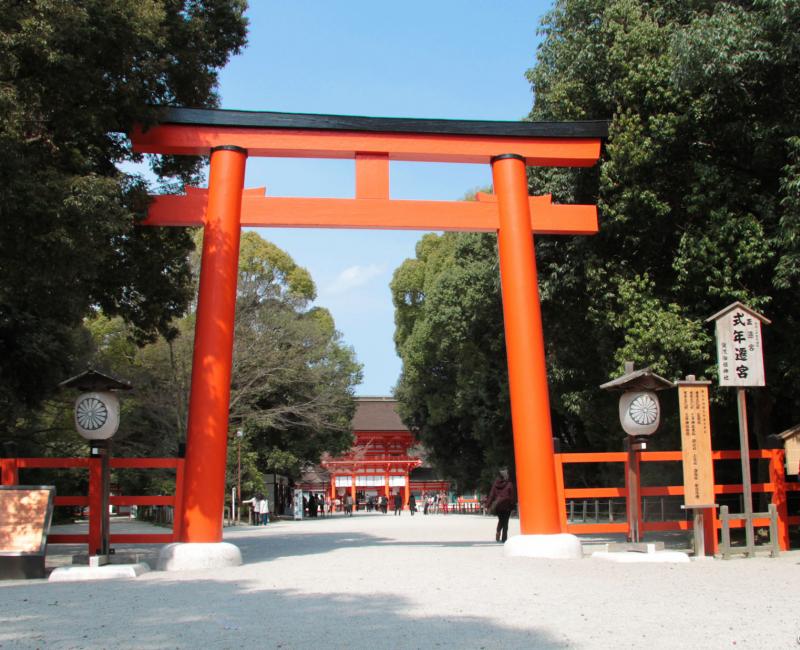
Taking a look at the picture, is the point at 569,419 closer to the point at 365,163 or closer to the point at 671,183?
the point at 671,183

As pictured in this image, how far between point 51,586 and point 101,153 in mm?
5243

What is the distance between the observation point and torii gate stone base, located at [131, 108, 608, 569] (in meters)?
9.60

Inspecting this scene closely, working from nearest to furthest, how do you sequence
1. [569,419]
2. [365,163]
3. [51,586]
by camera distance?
[51,586], [365,163], [569,419]

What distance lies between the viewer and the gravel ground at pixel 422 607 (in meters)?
4.80

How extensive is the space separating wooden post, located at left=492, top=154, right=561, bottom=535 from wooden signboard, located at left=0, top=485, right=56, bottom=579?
523cm

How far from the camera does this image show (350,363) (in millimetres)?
32188

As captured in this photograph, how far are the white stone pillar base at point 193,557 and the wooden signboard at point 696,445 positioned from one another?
5417 mm

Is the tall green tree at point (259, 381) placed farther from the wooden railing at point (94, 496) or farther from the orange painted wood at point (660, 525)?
the orange painted wood at point (660, 525)

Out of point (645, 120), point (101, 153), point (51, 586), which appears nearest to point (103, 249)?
point (101, 153)

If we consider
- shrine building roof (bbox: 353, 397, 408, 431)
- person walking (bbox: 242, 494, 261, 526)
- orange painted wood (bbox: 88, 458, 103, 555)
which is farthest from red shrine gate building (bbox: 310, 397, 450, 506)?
orange painted wood (bbox: 88, 458, 103, 555)

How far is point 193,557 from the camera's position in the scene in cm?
902

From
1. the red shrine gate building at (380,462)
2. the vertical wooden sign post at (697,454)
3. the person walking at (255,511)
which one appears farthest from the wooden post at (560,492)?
the red shrine gate building at (380,462)

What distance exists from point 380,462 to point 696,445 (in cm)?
3322

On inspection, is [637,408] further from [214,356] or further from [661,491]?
[214,356]
